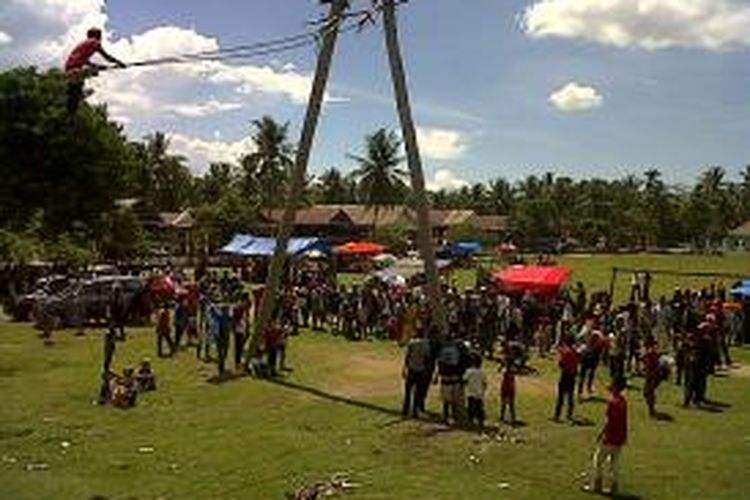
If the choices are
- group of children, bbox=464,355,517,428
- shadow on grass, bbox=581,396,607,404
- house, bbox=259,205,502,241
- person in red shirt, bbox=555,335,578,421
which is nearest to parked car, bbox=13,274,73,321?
shadow on grass, bbox=581,396,607,404

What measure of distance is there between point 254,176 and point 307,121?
79.8 metres

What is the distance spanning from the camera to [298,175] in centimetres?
2708

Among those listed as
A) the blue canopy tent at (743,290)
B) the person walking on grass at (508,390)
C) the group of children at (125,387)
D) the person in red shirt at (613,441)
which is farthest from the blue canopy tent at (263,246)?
the person in red shirt at (613,441)

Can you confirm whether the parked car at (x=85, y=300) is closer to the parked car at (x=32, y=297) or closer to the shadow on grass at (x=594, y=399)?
the parked car at (x=32, y=297)

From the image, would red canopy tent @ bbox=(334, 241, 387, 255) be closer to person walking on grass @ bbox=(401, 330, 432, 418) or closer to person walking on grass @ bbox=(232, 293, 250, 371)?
person walking on grass @ bbox=(232, 293, 250, 371)

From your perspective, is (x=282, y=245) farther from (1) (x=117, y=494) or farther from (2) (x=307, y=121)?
(1) (x=117, y=494)

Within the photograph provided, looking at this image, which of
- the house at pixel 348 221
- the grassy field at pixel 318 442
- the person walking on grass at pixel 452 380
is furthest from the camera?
the house at pixel 348 221

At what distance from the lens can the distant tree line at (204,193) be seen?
62.8m

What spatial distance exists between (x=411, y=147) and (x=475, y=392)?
569 cm

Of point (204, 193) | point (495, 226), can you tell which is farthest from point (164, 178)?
point (495, 226)

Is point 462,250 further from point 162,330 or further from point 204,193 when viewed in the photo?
point 162,330

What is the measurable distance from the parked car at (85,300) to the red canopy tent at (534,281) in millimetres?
12905

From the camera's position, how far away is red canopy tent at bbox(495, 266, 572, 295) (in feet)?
119

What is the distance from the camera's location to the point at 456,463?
1902 cm
